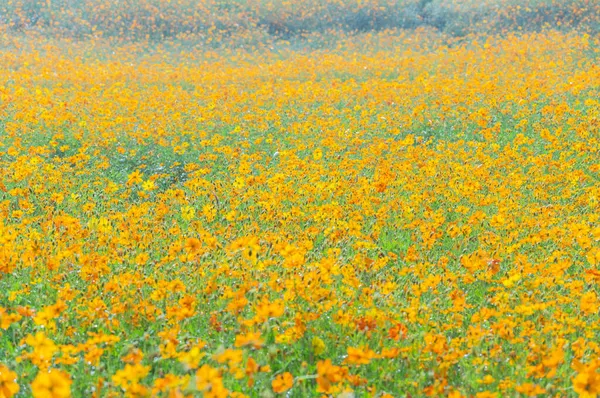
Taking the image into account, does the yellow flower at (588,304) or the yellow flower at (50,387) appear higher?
the yellow flower at (50,387)

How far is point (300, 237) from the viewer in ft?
14.5

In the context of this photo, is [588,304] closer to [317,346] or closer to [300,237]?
[317,346]

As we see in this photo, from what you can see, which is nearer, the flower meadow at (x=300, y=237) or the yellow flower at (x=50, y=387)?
the yellow flower at (x=50, y=387)

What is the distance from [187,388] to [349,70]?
10.6m

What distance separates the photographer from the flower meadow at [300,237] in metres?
2.87

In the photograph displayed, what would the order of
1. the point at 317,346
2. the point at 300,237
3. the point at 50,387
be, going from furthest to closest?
the point at 300,237
the point at 317,346
the point at 50,387

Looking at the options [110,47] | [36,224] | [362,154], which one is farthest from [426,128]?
[110,47]

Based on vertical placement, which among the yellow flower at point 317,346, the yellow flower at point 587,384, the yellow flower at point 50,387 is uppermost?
the yellow flower at point 50,387

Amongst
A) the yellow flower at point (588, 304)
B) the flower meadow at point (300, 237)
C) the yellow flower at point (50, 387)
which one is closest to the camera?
the yellow flower at point (50, 387)

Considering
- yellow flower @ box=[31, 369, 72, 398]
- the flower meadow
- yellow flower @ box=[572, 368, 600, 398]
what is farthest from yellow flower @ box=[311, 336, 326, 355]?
yellow flower @ box=[31, 369, 72, 398]

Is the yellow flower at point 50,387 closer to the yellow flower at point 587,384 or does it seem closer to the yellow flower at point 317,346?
the yellow flower at point 317,346

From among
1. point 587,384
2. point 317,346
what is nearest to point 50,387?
point 317,346

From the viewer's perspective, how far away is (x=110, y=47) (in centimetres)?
1540

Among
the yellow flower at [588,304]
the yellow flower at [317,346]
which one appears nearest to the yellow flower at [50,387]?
the yellow flower at [317,346]
